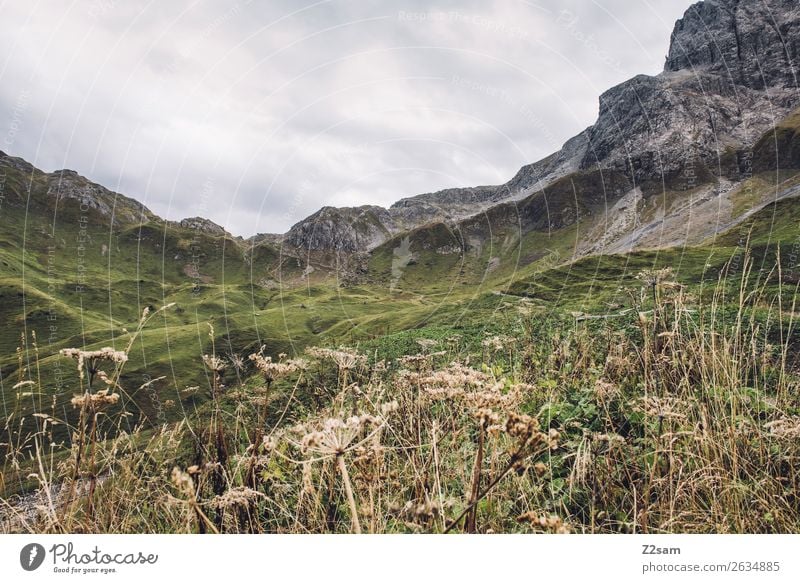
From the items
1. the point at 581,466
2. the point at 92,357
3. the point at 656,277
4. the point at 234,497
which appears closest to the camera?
the point at 234,497

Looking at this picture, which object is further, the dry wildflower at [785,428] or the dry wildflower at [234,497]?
the dry wildflower at [785,428]

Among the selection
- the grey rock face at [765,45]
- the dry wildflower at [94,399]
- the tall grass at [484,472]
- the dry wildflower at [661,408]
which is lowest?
the tall grass at [484,472]

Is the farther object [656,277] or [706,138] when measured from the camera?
[706,138]

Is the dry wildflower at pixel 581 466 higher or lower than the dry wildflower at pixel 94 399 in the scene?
lower

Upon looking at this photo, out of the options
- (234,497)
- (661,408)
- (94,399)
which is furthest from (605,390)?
(94,399)

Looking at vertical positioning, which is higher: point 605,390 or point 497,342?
point 497,342

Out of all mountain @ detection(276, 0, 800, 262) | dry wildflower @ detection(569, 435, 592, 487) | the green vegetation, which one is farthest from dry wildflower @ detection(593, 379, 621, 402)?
mountain @ detection(276, 0, 800, 262)

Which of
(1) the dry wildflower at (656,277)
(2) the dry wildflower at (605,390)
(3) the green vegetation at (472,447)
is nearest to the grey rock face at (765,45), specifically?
(1) the dry wildflower at (656,277)

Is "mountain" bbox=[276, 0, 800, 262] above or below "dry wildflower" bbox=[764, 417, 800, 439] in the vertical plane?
above

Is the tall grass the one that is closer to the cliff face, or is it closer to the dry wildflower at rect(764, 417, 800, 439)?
the dry wildflower at rect(764, 417, 800, 439)

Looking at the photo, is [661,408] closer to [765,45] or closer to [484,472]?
[484,472]

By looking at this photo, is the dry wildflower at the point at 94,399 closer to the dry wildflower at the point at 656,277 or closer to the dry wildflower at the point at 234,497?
the dry wildflower at the point at 234,497

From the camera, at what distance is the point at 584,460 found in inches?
116
